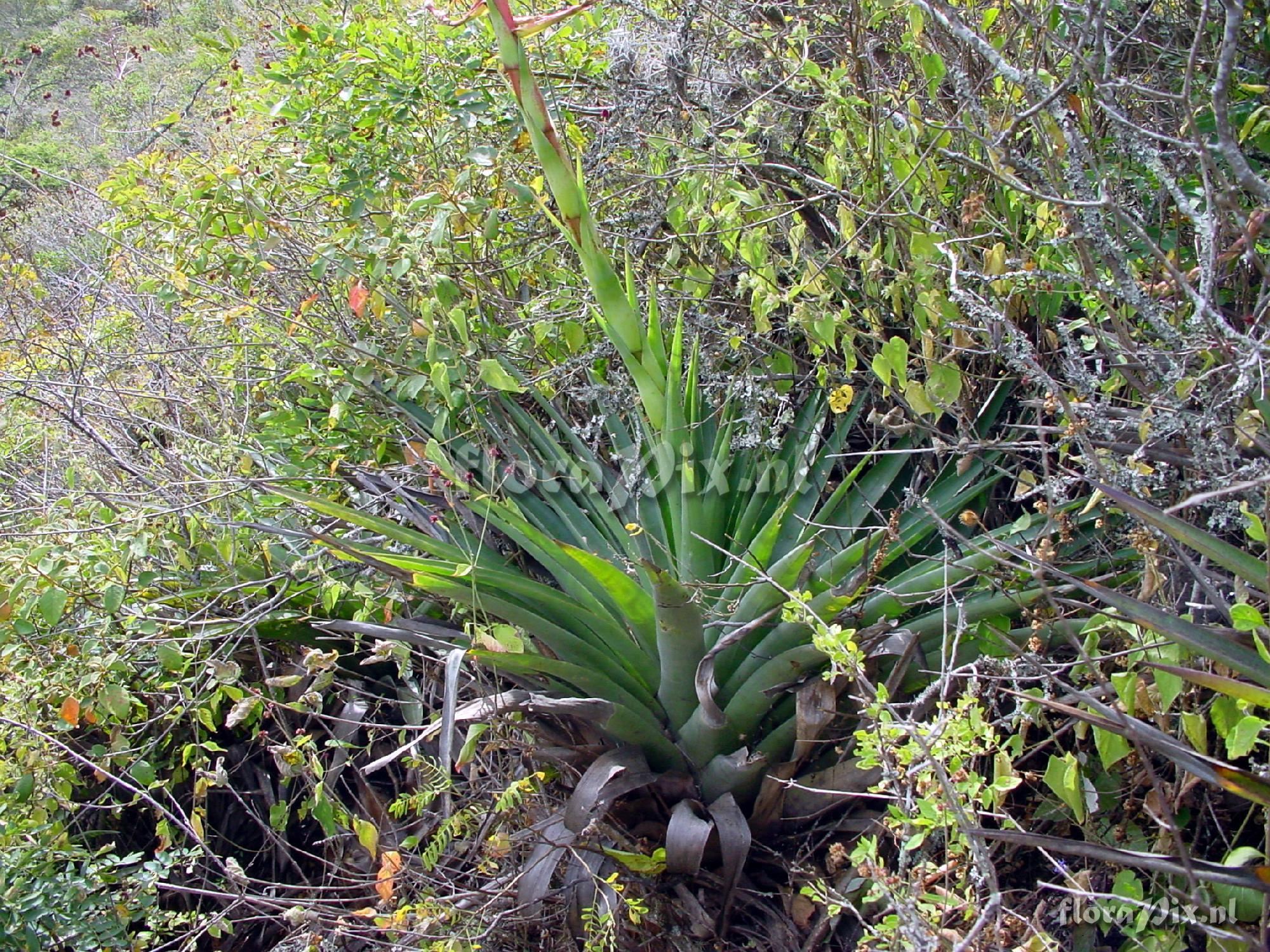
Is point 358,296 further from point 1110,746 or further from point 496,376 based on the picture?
point 1110,746

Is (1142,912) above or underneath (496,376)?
underneath

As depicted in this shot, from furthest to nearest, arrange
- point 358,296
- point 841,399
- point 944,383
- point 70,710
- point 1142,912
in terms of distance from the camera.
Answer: point 358,296 → point 70,710 → point 841,399 → point 944,383 → point 1142,912

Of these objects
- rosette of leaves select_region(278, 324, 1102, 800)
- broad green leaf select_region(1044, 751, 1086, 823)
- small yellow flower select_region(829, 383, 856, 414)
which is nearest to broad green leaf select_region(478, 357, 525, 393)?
rosette of leaves select_region(278, 324, 1102, 800)

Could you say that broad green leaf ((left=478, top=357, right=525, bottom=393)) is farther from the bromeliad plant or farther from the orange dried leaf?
the orange dried leaf

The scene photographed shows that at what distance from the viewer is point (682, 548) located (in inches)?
81.4

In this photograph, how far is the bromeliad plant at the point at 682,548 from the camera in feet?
5.57

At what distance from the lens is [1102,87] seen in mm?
1288

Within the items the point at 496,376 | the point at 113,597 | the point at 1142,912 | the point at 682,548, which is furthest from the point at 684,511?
the point at 113,597

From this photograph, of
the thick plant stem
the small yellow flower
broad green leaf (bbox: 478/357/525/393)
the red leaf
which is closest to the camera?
the thick plant stem

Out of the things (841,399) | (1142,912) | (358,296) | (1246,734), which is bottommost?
(1142,912)

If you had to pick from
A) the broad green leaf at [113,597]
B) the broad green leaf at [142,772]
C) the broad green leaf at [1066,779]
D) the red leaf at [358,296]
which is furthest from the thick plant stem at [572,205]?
the broad green leaf at [142,772]

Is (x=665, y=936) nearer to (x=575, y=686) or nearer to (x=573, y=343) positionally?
(x=575, y=686)

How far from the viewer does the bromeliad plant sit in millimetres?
1696

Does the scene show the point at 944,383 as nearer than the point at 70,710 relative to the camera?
Yes
